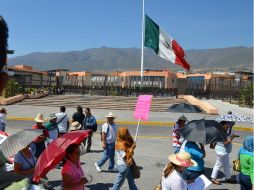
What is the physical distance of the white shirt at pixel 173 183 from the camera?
5.39 meters

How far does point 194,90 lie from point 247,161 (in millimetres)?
36802

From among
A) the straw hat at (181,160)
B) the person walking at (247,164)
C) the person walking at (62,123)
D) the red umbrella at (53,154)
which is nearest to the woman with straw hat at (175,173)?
the straw hat at (181,160)

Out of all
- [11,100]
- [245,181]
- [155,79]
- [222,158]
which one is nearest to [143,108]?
[222,158]

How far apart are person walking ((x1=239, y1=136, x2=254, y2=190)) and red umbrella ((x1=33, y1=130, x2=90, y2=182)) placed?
3.05 m

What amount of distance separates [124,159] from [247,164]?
2.30 meters

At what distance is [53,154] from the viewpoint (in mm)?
4836

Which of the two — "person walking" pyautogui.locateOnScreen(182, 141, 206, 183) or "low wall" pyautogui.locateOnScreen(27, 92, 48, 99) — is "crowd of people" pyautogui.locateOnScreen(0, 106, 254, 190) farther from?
"low wall" pyautogui.locateOnScreen(27, 92, 48, 99)

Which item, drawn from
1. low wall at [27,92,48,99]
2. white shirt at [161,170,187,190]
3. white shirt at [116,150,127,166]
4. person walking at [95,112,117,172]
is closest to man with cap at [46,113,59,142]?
person walking at [95,112,117,172]

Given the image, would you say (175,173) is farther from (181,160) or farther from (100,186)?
(100,186)

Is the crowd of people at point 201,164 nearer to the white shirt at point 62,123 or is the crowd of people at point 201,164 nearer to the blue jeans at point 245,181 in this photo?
the blue jeans at point 245,181

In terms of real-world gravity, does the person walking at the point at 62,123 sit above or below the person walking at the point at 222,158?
above

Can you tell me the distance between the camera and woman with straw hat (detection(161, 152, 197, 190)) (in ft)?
17.7

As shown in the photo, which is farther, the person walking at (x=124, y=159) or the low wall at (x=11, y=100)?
the low wall at (x=11, y=100)

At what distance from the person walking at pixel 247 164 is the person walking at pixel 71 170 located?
10.2ft
